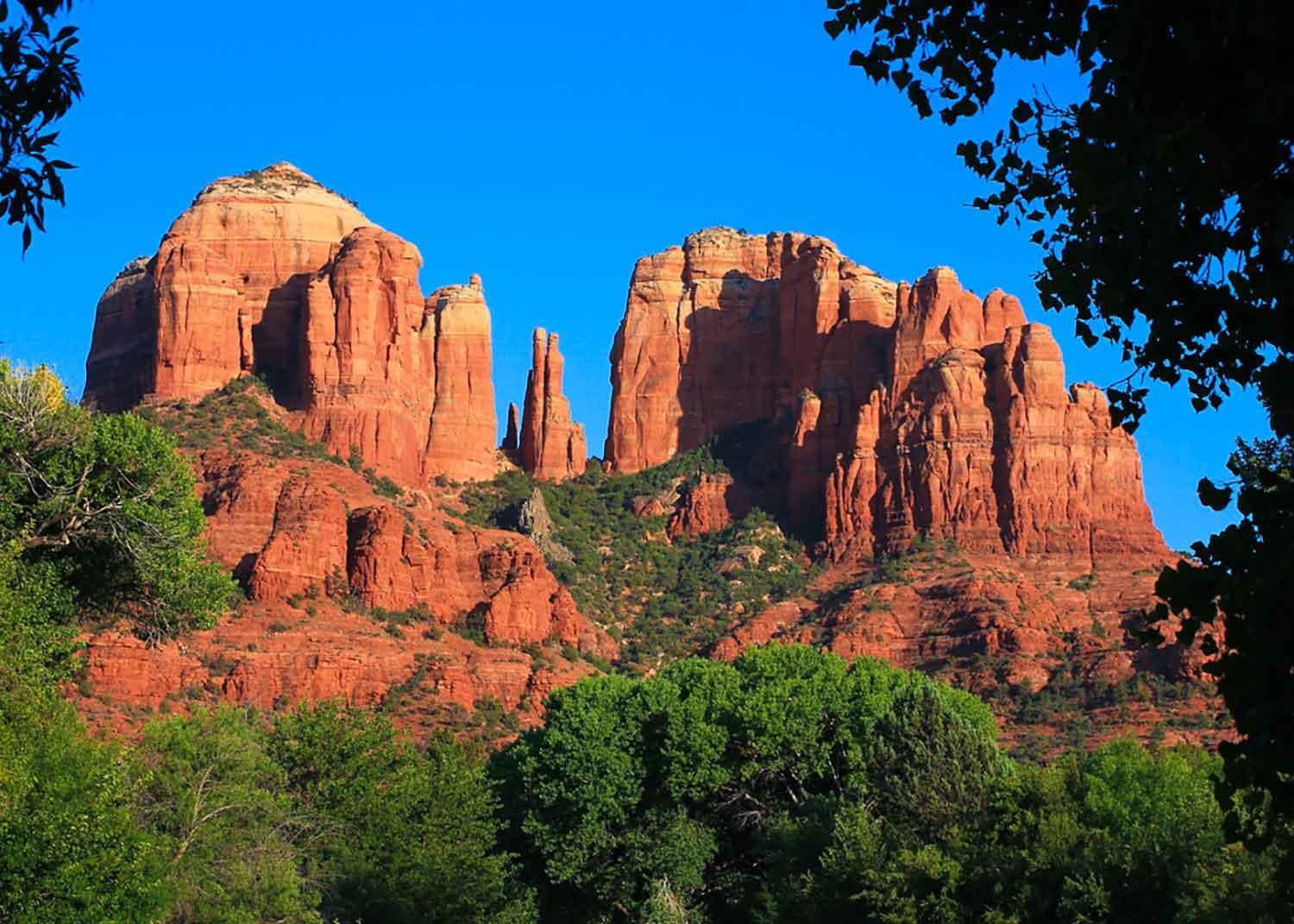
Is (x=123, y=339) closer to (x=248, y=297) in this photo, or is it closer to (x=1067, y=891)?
(x=248, y=297)

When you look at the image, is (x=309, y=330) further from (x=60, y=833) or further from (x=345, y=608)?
(x=60, y=833)

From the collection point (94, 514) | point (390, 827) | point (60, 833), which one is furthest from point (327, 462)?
point (60, 833)

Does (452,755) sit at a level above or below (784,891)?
above

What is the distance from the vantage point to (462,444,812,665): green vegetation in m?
147

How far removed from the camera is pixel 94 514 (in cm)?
4056

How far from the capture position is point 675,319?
176375 mm

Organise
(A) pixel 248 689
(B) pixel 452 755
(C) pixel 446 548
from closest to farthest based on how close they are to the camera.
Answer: (B) pixel 452 755
(A) pixel 248 689
(C) pixel 446 548

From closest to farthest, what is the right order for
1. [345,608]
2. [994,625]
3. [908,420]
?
[345,608]
[994,625]
[908,420]

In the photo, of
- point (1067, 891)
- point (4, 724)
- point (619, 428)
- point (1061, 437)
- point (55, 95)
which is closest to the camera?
point (55, 95)

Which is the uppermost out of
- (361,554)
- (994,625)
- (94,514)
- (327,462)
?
(327,462)

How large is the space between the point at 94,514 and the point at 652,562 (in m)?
118

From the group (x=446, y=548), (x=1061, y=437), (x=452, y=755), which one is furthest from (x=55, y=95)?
(x=1061, y=437)

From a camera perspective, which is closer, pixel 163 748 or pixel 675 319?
pixel 163 748

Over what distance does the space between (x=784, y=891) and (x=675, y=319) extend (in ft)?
386
